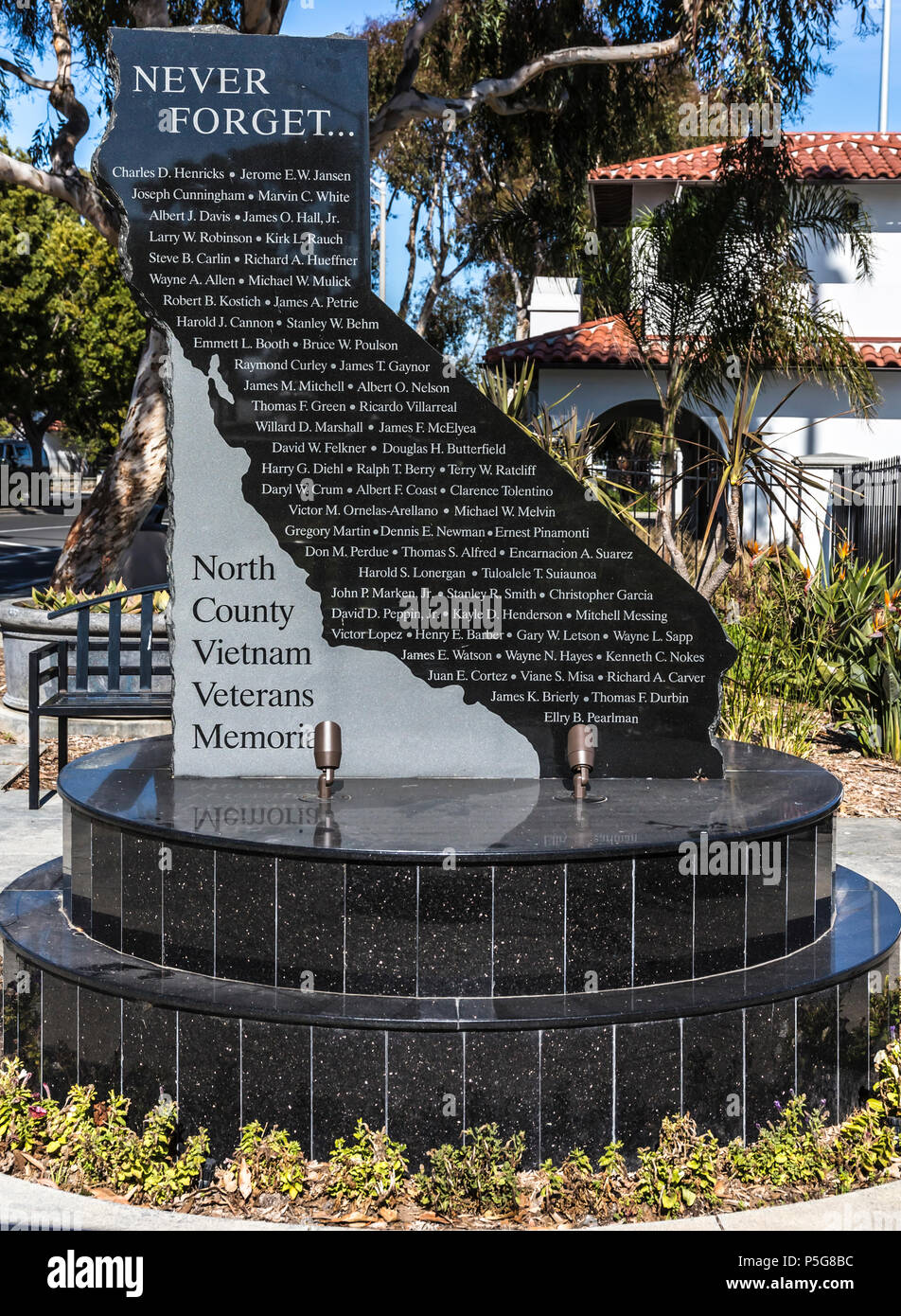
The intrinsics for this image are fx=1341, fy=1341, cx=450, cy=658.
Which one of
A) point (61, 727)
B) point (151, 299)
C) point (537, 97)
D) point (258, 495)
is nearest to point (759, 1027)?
point (258, 495)

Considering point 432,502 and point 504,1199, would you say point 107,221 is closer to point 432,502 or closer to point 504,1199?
point 432,502

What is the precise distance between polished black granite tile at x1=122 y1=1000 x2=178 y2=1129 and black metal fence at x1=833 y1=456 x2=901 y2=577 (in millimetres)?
11365

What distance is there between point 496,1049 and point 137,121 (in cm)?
374

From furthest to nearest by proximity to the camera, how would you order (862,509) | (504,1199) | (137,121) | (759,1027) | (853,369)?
(862,509)
(853,369)
(137,121)
(759,1027)
(504,1199)

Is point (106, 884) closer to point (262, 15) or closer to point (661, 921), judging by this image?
point (661, 921)

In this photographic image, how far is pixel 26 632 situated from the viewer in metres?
11.0

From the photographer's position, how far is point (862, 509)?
16.6 meters

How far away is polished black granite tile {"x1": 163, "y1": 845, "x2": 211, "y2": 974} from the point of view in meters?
4.41

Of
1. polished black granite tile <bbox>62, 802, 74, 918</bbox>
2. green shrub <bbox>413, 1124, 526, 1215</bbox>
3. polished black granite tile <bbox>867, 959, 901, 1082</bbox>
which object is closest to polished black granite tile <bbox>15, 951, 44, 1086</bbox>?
polished black granite tile <bbox>62, 802, 74, 918</bbox>

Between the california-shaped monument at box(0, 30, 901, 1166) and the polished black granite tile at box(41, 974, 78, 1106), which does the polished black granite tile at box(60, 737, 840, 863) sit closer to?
the california-shaped monument at box(0, 30, 901, 1166)

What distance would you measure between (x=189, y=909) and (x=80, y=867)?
2.12ft

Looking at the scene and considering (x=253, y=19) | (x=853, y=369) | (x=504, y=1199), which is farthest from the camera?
(x=253, y=19)

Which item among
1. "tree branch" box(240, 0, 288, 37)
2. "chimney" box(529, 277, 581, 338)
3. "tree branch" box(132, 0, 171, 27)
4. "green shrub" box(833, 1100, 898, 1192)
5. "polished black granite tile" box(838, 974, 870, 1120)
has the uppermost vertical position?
"tree branch" box(240, 0, 288, 37)

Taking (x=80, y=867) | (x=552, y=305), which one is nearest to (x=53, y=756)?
(x=80, y=867)
